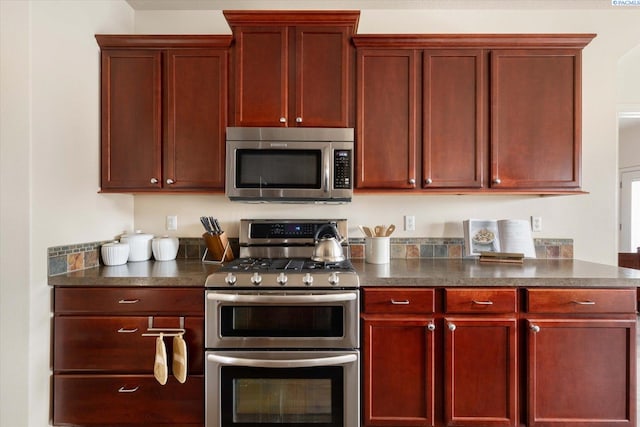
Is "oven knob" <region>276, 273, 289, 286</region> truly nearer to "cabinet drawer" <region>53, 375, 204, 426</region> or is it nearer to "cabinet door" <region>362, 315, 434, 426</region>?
"cabinet door" <region>362, 315, 434, 426</region>

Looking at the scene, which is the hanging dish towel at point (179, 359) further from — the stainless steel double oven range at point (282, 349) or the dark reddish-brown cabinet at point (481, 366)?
the dark reddish-brown cabinet at point (481, 366)

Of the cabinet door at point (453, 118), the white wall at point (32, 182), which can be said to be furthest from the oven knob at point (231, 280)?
the cabinet door at point (453, 118)

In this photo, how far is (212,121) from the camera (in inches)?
83.0

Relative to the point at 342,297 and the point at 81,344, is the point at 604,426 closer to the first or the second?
the point at 342,297

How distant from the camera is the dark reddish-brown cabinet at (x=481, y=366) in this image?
5.55 feet

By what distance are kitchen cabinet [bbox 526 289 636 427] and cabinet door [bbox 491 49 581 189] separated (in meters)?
0.75

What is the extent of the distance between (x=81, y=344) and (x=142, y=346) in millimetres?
312

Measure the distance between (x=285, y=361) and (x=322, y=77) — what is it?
1667 millimetres

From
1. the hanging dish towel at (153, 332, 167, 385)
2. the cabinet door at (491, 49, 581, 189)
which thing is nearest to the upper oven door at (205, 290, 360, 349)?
the hanging dish towel at (153, 332, 167, 385)

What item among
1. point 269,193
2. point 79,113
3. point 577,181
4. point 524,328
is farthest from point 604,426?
point 79,113

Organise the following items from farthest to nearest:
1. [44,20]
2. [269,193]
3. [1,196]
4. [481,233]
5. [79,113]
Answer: [481,233], [269,193], [79,113], [44,20], [1,196]

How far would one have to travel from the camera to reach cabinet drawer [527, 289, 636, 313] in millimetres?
1672

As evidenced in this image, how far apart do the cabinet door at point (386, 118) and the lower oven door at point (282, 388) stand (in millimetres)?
1078

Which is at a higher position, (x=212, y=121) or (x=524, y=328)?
(x=212, y=121)
